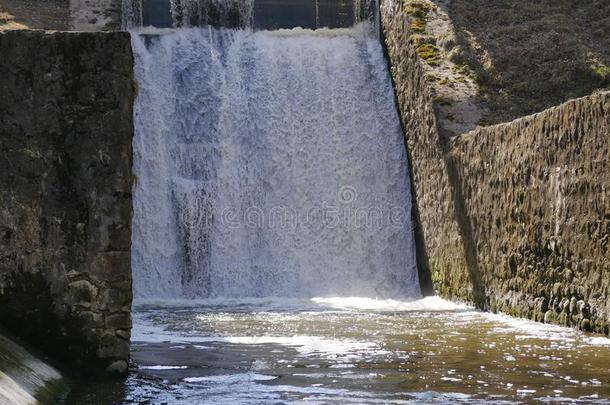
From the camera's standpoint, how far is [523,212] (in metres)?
10.9

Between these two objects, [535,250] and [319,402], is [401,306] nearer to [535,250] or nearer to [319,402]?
[535,250]

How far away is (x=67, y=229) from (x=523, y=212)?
19.3ft

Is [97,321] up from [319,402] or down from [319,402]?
up

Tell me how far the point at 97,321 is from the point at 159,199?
9652 millimetres

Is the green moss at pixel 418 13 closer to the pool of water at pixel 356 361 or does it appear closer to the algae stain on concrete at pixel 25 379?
the pool of water at pixel 356 361

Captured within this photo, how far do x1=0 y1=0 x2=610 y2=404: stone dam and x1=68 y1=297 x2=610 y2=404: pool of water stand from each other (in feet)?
0.12

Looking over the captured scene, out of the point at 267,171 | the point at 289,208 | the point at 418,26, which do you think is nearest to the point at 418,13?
the point at 418,26

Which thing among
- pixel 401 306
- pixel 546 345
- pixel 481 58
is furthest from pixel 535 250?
pixel 481 58

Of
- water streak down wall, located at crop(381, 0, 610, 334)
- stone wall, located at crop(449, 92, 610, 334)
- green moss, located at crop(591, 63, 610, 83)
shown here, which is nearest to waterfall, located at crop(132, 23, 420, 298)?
water streak down wall, located at crop(381, 0, 610, 334)

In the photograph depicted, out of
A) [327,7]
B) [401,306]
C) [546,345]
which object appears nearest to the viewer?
[546,345]

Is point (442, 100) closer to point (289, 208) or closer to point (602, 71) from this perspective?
point (289, 208)

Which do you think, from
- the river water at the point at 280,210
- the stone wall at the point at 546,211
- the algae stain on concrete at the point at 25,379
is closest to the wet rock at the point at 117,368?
the algae stain on concrete at the point at 25,379

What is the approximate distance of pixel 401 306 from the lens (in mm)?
13680

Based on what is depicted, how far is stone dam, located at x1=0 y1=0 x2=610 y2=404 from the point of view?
6.32 m
